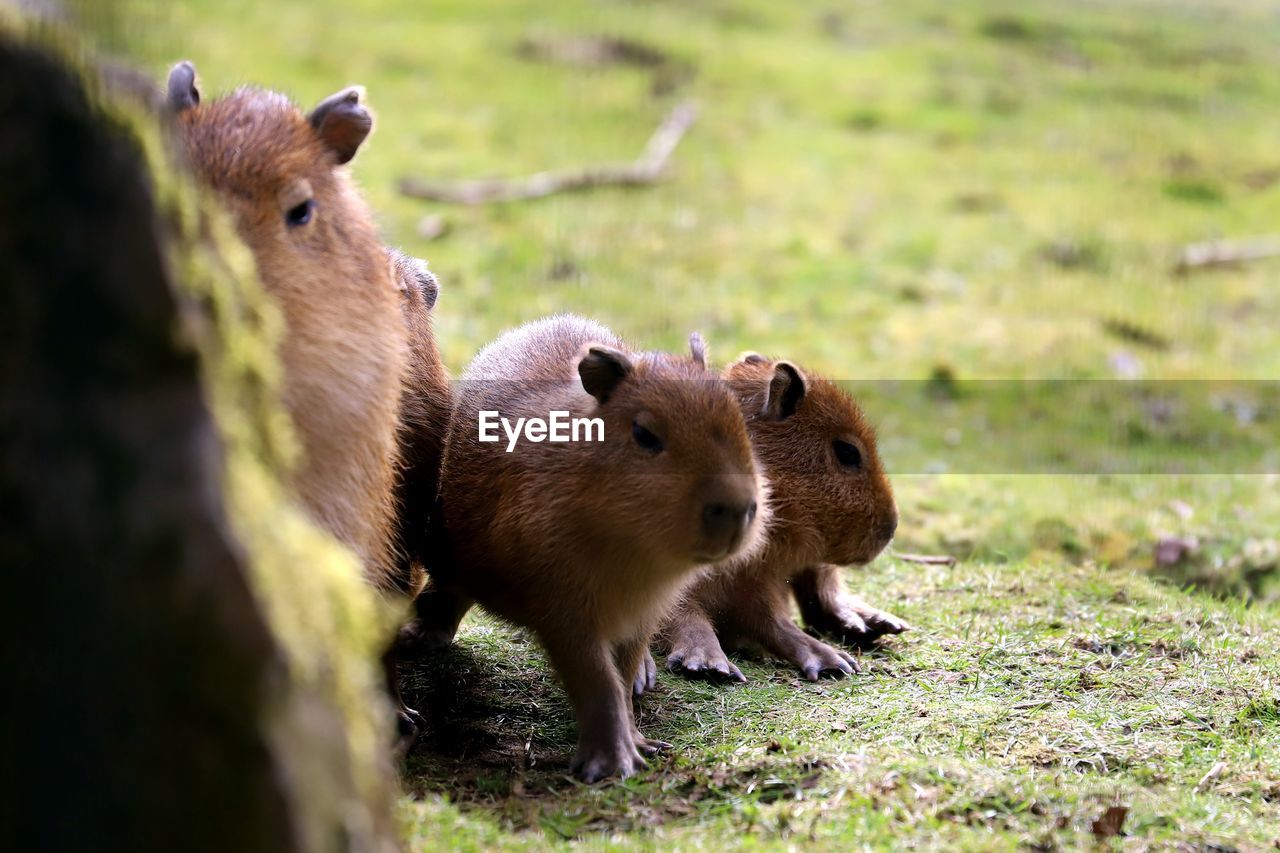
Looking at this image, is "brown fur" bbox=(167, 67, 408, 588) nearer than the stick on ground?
Yes

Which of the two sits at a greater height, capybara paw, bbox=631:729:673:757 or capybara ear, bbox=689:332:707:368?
capybara ear, bbox=689:332:707:368

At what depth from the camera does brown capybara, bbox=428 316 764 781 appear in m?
4.14

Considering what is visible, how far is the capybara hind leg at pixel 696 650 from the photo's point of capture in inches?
198

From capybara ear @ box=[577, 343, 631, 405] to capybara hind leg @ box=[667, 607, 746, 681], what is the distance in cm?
116

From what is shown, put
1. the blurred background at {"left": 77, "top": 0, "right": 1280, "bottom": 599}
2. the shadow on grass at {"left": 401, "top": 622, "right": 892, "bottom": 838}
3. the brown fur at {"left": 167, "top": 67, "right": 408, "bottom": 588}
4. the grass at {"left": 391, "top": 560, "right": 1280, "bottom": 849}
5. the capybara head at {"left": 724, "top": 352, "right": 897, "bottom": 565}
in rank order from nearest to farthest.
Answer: the brown fur at {"left": 167, "top": 67, "right": 408, "bottom": 588} → the grass at {"left": 391, "top": 560, "right": 1280, "bottom": 849} → the shadow on grass at {"left": 401, "top": 622, "right": 892, "bottom": 838} → the capybara head at {"left": 724, "top": 352, "right": 897, "bottom": 565} → the blurred background at {"left": 77, "top": 0, "right": 1280, "bottom": 599}

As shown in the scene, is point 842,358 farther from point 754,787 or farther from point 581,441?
point 754,787

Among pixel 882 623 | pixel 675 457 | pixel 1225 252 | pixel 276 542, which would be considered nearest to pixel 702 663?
pixel 882 623

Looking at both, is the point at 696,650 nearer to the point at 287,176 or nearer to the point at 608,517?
the point at 608,517

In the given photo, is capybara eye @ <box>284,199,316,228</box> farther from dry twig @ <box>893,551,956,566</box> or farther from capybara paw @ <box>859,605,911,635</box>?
dry twig @ <box>893,551,956,566</box>

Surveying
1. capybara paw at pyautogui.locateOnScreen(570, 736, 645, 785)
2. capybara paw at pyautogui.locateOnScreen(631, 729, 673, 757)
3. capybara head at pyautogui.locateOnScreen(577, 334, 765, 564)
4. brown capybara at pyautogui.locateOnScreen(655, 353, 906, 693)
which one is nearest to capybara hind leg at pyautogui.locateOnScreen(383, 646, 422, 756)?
capybara paw at pyautogui.locateOnScreen(570, 736, 645, 785)

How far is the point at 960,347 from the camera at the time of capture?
1052cm

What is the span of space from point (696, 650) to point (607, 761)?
→ 1.09 meters

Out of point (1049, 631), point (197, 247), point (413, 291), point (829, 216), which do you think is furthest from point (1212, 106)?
point (197, 247)

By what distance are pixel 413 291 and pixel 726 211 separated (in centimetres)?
829
